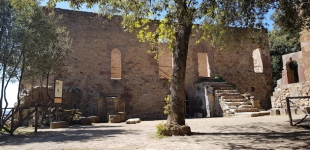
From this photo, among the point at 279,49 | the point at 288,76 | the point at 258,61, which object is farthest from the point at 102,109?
the point at 279,49

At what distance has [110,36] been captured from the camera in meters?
16.0

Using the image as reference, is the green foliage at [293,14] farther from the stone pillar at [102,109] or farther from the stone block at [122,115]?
the stone pillar at [102,109]

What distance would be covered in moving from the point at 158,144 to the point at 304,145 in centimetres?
278

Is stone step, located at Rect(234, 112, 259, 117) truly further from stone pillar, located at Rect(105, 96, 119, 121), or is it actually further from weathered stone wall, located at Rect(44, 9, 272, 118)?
stone pillar, located at Rect(105, 96, 119, 121)

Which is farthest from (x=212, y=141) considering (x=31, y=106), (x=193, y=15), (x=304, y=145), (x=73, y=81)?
(x=73, y=81)

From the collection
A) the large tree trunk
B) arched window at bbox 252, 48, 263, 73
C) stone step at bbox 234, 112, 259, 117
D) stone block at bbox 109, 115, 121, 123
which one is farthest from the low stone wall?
stone block at bbox 109, 115, 121, 123

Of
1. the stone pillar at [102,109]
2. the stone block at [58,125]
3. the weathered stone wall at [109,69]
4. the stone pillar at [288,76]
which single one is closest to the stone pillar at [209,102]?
the weathered stone wall at [109,69]

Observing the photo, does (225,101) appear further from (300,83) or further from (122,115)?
(122,115)

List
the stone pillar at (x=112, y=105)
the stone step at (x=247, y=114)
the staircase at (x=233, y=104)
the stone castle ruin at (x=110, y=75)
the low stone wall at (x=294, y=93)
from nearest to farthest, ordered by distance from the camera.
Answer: the low stone wall at (x=294, y=93) < the stone step at (x=247, y=114) < the staircase at (x=233, y=104) < the stone pillar at (x=112, y=105) < the stone castle ruin at (x=110, y=75)

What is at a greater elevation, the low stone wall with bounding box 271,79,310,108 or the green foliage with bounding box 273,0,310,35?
the green foliage with bounding box 273,0,310,35

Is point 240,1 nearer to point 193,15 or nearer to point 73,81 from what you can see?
point 193,15

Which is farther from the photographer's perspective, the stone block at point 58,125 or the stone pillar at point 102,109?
the stone pillar at point 102,109

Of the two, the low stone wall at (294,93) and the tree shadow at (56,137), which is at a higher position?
the low stone wall at (294,93)

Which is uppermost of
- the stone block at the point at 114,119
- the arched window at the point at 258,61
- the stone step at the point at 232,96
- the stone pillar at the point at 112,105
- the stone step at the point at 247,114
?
the arched window at the point at 258,61
